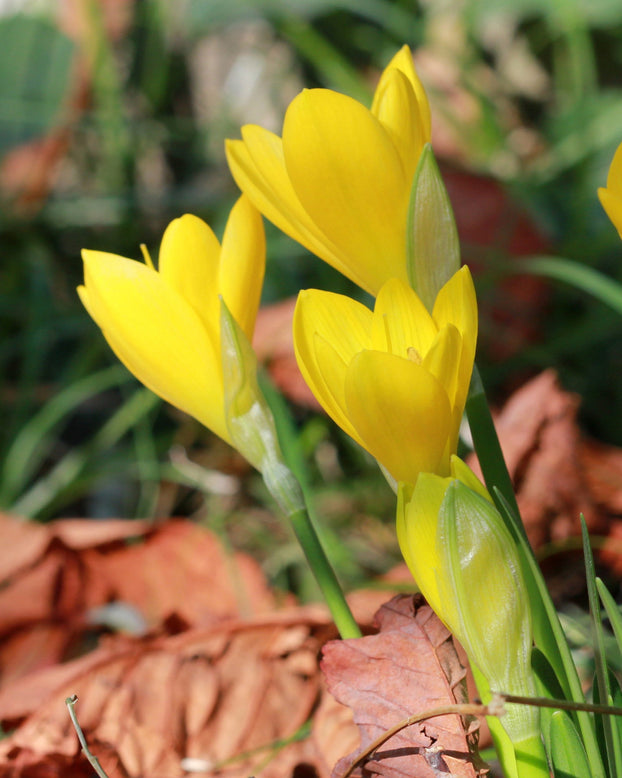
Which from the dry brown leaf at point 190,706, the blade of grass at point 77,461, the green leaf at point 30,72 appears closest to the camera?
the dry brown leaf at point 190,706

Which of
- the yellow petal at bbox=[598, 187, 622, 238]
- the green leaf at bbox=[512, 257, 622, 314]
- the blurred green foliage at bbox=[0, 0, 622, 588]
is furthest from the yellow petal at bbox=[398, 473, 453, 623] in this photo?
the blurred green foliage at bbox=[0, 0, 622, 588]

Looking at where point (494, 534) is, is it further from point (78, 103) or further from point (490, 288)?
point (78, 103)

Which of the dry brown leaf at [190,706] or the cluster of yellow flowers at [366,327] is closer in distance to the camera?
the cluster of yellow flowers at [366,327]

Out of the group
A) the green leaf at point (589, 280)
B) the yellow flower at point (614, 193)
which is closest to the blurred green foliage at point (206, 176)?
the green leaf at point (589, 280)

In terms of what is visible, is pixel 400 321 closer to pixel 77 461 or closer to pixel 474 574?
pixel 474 574

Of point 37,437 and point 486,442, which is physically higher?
point 486,442

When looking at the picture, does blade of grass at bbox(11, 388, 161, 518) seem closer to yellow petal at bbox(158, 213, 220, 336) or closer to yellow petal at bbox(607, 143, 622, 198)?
yellow petal at bbox(158, 213, 220, 336)

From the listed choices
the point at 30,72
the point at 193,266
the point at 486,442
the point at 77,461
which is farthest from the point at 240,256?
the point at 30,72

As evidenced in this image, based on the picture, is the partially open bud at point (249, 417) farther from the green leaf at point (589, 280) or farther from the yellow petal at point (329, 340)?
the green leaf at point (589, 280)
